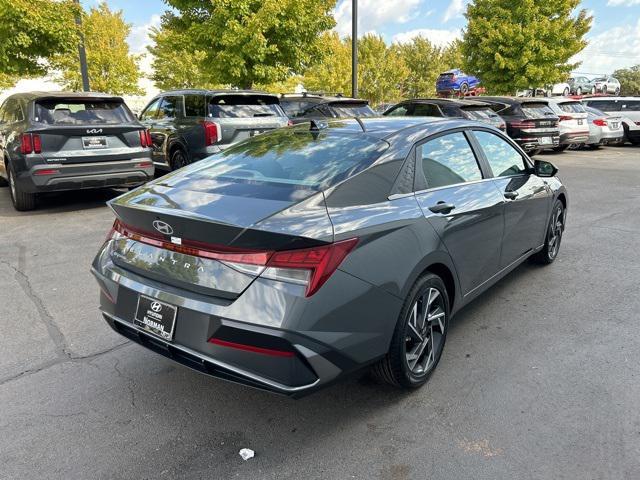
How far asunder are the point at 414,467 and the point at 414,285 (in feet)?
3.07

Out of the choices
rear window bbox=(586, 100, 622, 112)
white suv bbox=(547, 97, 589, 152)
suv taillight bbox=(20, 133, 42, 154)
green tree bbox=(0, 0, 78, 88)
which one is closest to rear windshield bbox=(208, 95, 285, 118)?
suv taillight bbox=(20, 133, 42, 154)

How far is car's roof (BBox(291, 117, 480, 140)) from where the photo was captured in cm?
331

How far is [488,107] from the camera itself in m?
13.0

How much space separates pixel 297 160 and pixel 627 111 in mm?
19985

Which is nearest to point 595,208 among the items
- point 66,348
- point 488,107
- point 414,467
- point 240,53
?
point 488,107

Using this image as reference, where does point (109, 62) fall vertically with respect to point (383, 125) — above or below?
above

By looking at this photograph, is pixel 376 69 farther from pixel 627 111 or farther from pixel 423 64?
pixel 627 111

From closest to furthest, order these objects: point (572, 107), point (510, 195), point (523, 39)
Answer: point (510, 195) → point (572, 107) → point (523, 39)

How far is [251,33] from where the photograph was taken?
12.4 metres

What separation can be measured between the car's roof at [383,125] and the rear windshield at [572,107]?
14.2 metres

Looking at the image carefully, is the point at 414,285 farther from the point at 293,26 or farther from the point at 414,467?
the point at 293,26

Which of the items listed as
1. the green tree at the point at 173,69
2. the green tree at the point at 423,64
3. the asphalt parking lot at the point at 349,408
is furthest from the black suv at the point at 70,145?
the green tree at the point at 423,64

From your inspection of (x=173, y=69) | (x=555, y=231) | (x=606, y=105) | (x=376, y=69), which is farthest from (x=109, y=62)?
(x=555, y=231)

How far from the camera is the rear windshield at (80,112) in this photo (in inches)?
281
